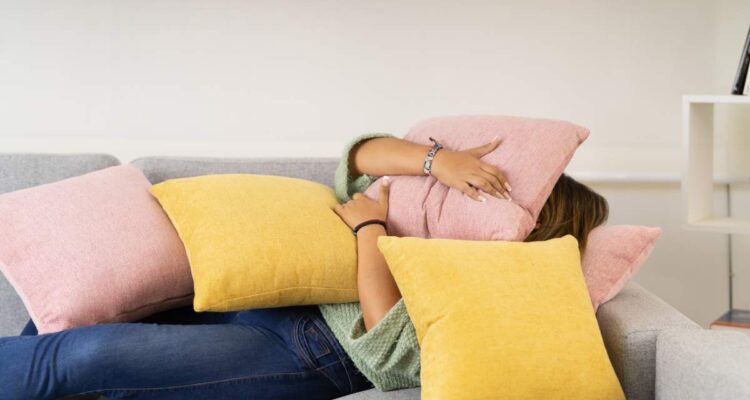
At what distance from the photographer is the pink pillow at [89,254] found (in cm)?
170

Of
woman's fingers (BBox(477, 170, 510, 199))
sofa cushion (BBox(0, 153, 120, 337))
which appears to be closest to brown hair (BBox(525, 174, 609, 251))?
woman's fingers (BBox(477, 170, 510, 199))

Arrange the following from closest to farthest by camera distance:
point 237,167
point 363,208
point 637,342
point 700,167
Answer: point 637,342, point 363,208, point 237,167, point 700,167

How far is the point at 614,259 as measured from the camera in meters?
1.76

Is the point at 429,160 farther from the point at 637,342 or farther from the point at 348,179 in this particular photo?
the point at 637,342

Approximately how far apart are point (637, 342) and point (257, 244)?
706 millimetres

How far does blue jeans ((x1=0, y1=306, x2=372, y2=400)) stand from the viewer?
1562mm

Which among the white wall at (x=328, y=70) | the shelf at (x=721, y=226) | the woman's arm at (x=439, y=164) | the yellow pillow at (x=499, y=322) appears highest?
the white wall at (x=328, y=70)

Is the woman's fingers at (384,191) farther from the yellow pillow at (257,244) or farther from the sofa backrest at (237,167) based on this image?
the sofa backrest at (237,167)

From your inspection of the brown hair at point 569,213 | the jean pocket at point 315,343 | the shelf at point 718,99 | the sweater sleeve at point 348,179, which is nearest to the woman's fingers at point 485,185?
the brown hair at point 569,213

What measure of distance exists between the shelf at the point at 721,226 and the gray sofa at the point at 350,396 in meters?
0.63

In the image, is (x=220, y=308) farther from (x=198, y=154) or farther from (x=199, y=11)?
(x=199, y=11)

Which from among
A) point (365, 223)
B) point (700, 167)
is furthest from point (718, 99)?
point (365, 223)

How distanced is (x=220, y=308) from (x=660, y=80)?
1596mm

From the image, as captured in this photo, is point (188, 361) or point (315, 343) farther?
point (315, 343)
